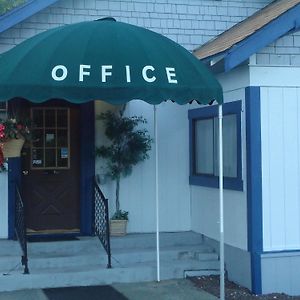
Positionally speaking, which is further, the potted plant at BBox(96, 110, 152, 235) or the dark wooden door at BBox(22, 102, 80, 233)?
the dark wooden door at BBox(22, 102, 80, 233)

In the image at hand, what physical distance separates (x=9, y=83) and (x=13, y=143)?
172 centimetres

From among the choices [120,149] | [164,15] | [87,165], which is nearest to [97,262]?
[87,165]

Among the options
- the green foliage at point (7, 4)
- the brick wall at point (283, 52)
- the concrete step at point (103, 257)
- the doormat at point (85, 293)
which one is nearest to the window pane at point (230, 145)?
the brick wall at point (283, 52)

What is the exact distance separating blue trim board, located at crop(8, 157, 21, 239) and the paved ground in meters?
1.78

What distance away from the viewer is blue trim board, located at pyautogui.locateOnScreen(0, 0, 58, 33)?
31.7 ft

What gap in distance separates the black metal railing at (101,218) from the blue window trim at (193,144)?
162 centimetres

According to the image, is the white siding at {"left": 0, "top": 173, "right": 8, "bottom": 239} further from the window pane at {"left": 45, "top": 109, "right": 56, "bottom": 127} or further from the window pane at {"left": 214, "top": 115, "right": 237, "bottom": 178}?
the window pane at {"left": 214, "top": 115, "right": 237, "bottom": 178}

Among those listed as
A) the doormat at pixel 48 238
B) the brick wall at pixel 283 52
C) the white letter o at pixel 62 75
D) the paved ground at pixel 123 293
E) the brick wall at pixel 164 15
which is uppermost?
the brick wall at pixel 164 15

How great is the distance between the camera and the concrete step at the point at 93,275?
8453mm

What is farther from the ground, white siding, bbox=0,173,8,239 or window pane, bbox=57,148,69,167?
window pane, bbox=57,148,69,167

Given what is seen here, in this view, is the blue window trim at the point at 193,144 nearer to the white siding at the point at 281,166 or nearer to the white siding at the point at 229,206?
the white siding at the point at 229,206

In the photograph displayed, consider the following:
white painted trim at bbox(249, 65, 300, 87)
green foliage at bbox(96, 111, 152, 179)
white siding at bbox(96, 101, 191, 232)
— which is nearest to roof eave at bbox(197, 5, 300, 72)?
white painted trim at bbox(249, 65, 300, 87)

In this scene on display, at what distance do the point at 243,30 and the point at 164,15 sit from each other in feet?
6.15

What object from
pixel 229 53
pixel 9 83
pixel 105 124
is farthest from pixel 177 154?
pixel 9 83
